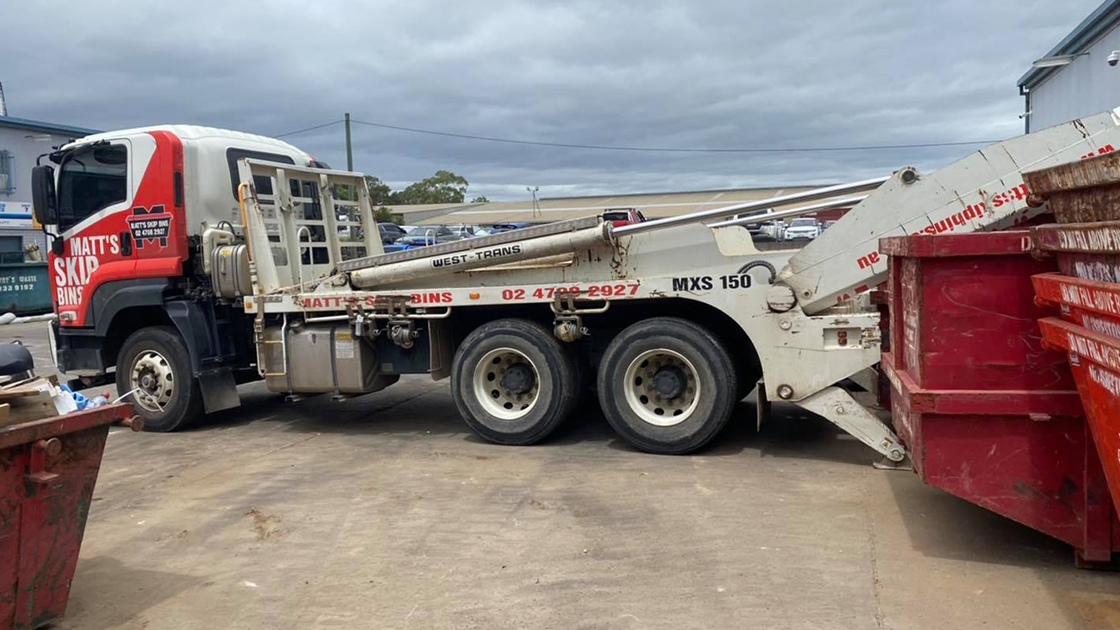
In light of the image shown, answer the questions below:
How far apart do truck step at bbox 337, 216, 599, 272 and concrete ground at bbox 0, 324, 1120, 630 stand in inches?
63.7

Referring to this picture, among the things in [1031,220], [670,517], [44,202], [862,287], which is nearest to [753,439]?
[862,287]

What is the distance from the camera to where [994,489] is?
14.4 feet

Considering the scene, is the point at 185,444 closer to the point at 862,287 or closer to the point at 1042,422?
the point at 862,287

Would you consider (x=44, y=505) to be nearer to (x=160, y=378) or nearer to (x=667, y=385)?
(x=667, y=385)

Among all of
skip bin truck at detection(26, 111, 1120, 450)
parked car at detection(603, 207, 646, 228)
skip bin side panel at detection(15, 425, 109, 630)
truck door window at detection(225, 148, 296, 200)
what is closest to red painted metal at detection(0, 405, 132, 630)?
skip bin side panel at detection(15, 425, 109, 630)

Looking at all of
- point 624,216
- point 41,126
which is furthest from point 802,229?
point 41,126

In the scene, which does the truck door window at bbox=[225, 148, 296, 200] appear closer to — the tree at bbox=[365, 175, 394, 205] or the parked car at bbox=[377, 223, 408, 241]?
the parked car at bbox=[377, 223, 408, 241]

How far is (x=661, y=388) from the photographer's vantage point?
22.7 feet

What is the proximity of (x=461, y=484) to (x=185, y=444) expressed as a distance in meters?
3.22

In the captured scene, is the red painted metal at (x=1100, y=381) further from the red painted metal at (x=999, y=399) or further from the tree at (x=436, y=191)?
the tree at (x=436, y=191)

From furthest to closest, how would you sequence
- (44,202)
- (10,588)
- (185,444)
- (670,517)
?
(44,202), (185,444), (670,517), (10,588)

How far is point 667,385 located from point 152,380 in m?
5.13

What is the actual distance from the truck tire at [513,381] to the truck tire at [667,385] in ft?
1.40

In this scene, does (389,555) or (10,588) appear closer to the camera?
(10,588)
